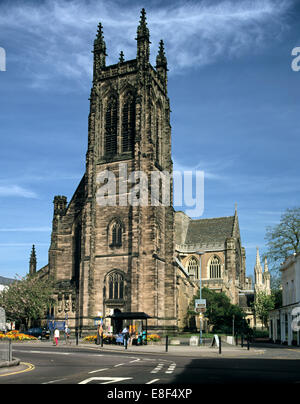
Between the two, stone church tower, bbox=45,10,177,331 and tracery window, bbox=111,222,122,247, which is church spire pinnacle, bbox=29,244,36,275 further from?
tracery window, bbox=111,222,122,247

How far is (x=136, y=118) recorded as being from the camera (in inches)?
2122

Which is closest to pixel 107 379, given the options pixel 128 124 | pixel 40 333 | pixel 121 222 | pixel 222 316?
pixel 40 333

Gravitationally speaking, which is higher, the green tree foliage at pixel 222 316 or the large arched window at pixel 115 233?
the large arched window at pixel 115 233

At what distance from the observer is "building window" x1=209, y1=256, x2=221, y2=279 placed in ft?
268

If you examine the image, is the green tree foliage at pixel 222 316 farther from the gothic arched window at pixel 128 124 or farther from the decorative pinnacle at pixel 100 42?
the decorative pinnacle at pixel 100 42

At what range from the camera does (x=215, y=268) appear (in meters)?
82.1

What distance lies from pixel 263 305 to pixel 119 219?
38693 millimetres

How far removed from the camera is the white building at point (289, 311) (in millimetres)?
36938

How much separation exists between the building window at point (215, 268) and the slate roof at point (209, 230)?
3.63 meters

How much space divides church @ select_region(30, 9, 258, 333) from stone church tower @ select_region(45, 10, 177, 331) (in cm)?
11

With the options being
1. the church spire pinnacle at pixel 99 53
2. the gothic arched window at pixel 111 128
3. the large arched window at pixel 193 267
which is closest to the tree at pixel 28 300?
the gothic arched window at pixel 111 128

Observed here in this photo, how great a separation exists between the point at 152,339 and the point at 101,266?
1419 centimetres
